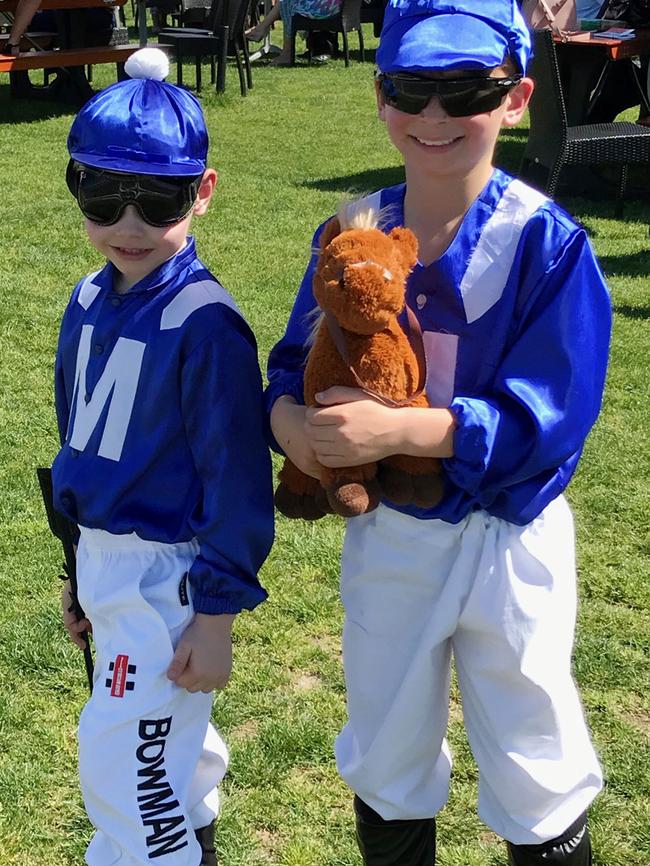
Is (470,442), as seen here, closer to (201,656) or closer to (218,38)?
(201,656)

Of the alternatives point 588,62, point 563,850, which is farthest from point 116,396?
point 588,62

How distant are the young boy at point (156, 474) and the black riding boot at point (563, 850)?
0.61m

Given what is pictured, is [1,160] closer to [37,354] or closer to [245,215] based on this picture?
[245,215]

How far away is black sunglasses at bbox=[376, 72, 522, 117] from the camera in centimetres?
161

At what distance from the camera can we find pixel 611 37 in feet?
26.5

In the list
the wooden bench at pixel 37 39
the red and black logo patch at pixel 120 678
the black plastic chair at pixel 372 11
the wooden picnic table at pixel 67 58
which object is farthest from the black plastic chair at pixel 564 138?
the black plastic chair at pixel 372 11

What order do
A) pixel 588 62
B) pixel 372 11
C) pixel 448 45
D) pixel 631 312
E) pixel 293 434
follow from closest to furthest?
pixel 448 45 < pixel 293 434 < pixel 631 312 < pixel 588 62 < pixel 372 11

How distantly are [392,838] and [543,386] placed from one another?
98cm

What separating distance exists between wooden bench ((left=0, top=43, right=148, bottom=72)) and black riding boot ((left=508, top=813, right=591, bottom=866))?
10.6 m

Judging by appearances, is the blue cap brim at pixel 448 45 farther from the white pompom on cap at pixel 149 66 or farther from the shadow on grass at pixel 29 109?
the shadow on grass at pixel 29 109

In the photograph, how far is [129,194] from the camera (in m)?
1.79

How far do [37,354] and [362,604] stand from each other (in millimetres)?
3833

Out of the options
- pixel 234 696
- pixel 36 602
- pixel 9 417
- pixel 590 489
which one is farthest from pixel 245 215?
pixel 234 696

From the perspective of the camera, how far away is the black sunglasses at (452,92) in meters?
1.61
